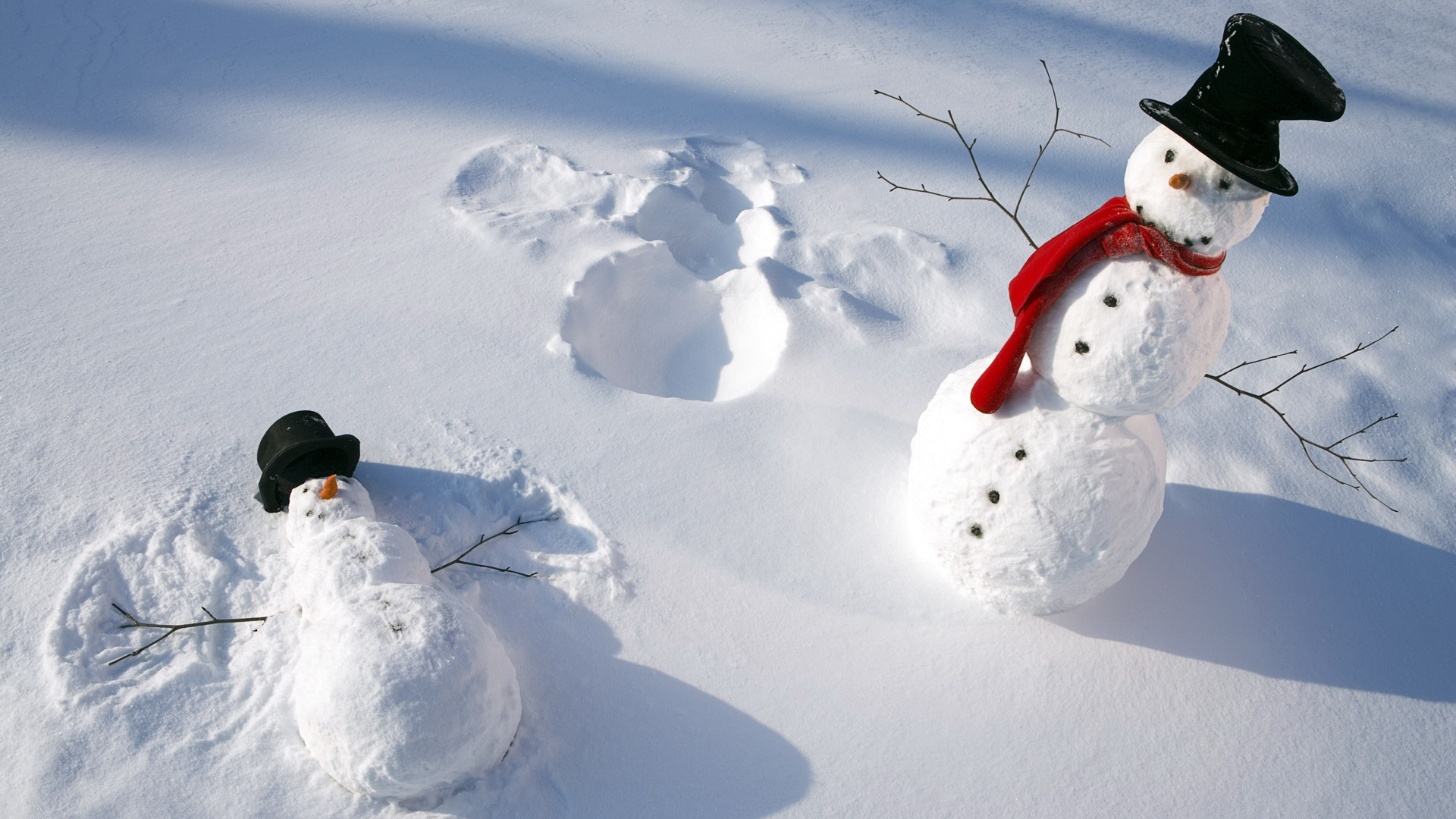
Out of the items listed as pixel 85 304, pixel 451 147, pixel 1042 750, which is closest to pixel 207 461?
pixel 85 304

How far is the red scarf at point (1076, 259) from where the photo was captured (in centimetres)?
163

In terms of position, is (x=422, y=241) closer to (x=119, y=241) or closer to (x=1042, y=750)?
(x=119, y=241)

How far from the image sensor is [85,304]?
2559mm

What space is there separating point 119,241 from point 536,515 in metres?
1.60

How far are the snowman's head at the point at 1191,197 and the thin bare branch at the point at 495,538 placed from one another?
140 centimetres

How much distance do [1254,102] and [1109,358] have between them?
0.45 meters

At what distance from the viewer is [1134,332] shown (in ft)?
5.33

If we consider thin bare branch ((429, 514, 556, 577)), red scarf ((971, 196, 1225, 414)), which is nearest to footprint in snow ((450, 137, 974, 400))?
thin bare branch ((429, 514, 556, 577))

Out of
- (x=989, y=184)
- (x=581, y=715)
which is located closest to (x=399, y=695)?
(x=581, y=715)

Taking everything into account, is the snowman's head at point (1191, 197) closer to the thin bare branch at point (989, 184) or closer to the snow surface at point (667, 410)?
the thin bare branch at point (989, 184)

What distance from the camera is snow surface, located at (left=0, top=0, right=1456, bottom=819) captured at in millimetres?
1834

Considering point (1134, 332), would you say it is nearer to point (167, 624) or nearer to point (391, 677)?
point (391, 677)

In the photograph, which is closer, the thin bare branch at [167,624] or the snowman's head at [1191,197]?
the snowman's head at [1191,197]

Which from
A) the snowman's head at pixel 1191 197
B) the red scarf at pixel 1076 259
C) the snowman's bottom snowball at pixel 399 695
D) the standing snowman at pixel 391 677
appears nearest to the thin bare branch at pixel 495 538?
the standing snowman at pixel 391 677
